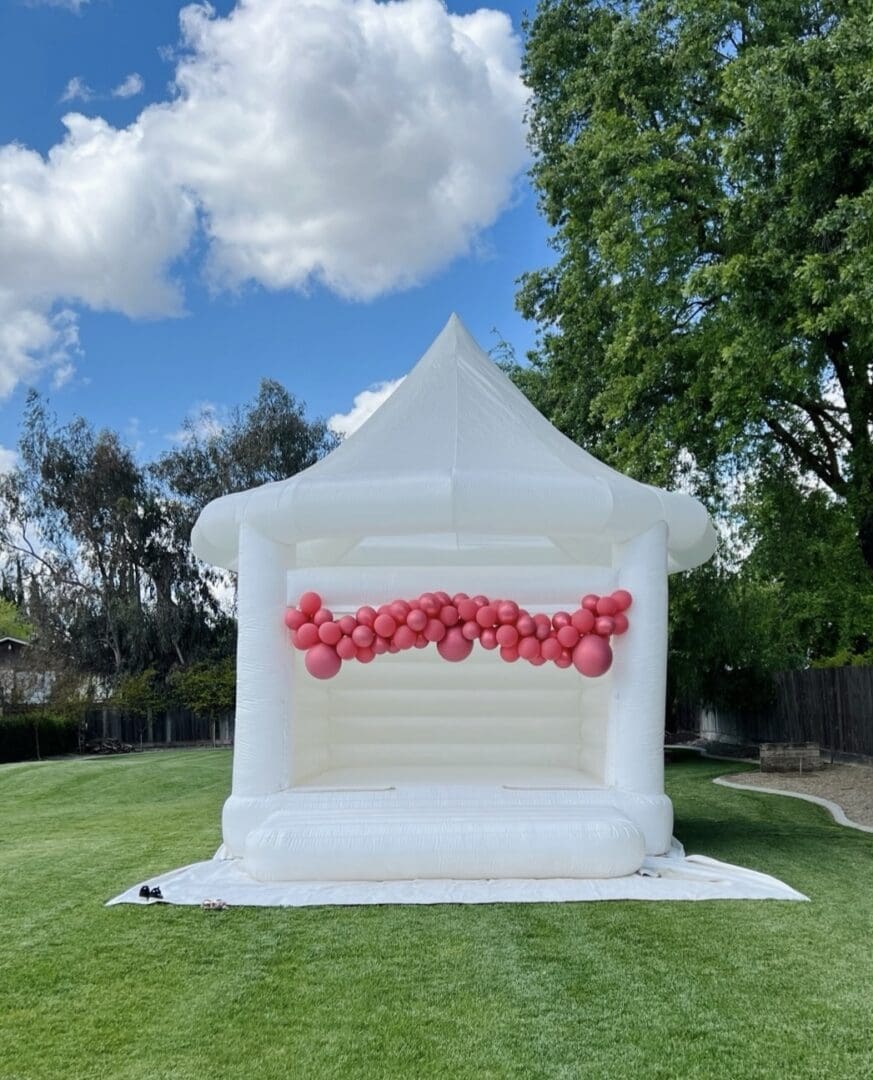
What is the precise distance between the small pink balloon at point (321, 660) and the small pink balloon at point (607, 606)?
5.43ft

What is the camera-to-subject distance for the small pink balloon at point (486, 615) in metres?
5.61

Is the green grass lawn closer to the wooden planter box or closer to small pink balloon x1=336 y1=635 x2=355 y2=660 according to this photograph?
small pink balloon x1=336 y1=635 x2=355 y2=660

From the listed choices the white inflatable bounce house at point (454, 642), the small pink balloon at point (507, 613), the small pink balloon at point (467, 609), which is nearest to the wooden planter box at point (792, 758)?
the white inflatable bounce house at point (454, 642)

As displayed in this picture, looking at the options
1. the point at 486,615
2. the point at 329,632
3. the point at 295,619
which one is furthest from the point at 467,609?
the point at 295,619

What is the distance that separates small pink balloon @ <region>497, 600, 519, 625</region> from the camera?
562 centimetres

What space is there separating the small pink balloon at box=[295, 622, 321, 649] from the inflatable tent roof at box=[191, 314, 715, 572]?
55 centimetres

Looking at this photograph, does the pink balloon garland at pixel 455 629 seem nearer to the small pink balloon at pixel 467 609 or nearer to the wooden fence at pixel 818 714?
the small pink balloon at pixel 467 609

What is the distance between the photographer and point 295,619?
18.4 feet

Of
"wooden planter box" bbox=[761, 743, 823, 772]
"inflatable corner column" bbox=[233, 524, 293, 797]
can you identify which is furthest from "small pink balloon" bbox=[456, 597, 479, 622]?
"wooden planter box" bbox=[761, 743, 823, 772]

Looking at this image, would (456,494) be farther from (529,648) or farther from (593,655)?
(593,655)

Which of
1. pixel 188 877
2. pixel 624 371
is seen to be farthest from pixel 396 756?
pixel 624 371

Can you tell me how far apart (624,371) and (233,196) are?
24.3 feet

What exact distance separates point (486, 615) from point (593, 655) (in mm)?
695

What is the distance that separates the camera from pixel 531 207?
12898mm
